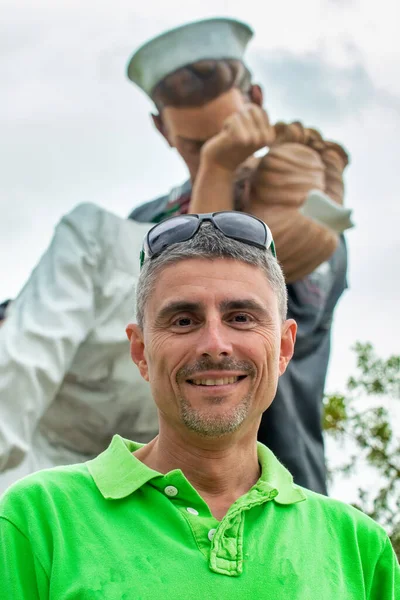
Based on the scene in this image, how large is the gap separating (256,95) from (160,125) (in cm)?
32

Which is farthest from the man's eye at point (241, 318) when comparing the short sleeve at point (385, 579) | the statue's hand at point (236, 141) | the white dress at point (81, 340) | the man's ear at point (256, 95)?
the man's ear at point (256, 95)

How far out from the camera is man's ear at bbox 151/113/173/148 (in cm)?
308

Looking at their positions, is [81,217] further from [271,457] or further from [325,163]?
[271,457]

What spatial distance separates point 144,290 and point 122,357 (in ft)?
5.61

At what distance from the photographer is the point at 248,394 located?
0.97 m

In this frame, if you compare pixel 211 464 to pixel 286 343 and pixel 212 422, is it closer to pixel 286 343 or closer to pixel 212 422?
pixel 212 422

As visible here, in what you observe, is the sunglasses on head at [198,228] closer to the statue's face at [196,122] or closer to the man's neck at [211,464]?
the man's neck at [211,464]

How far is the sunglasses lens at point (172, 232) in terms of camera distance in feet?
3.33

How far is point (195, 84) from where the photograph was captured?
297cm

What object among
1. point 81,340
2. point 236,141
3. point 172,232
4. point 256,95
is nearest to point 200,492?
point 172,232

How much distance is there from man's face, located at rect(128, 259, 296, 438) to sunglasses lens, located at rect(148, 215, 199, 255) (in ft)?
0.10

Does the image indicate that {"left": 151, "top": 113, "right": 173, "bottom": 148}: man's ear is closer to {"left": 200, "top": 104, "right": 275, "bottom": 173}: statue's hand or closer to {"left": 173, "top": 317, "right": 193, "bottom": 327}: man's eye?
{"left": 200, "top": 104, "right": 275, "bottom": 173}: statue's hand

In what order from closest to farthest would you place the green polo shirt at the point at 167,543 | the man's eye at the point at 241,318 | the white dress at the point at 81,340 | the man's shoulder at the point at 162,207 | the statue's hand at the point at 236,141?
the green polo shirt at the point at 167,543 → the man's eye at the point at 241,318 → the white dress at the point at 81,340 → the statue's hand at the point at 236,141 → the man's shoulder at the point at 162,207

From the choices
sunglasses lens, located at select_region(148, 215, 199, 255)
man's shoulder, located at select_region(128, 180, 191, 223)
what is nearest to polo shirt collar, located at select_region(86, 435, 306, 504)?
sunglasses lens, located at select_region(148, 215, 199, 255)
